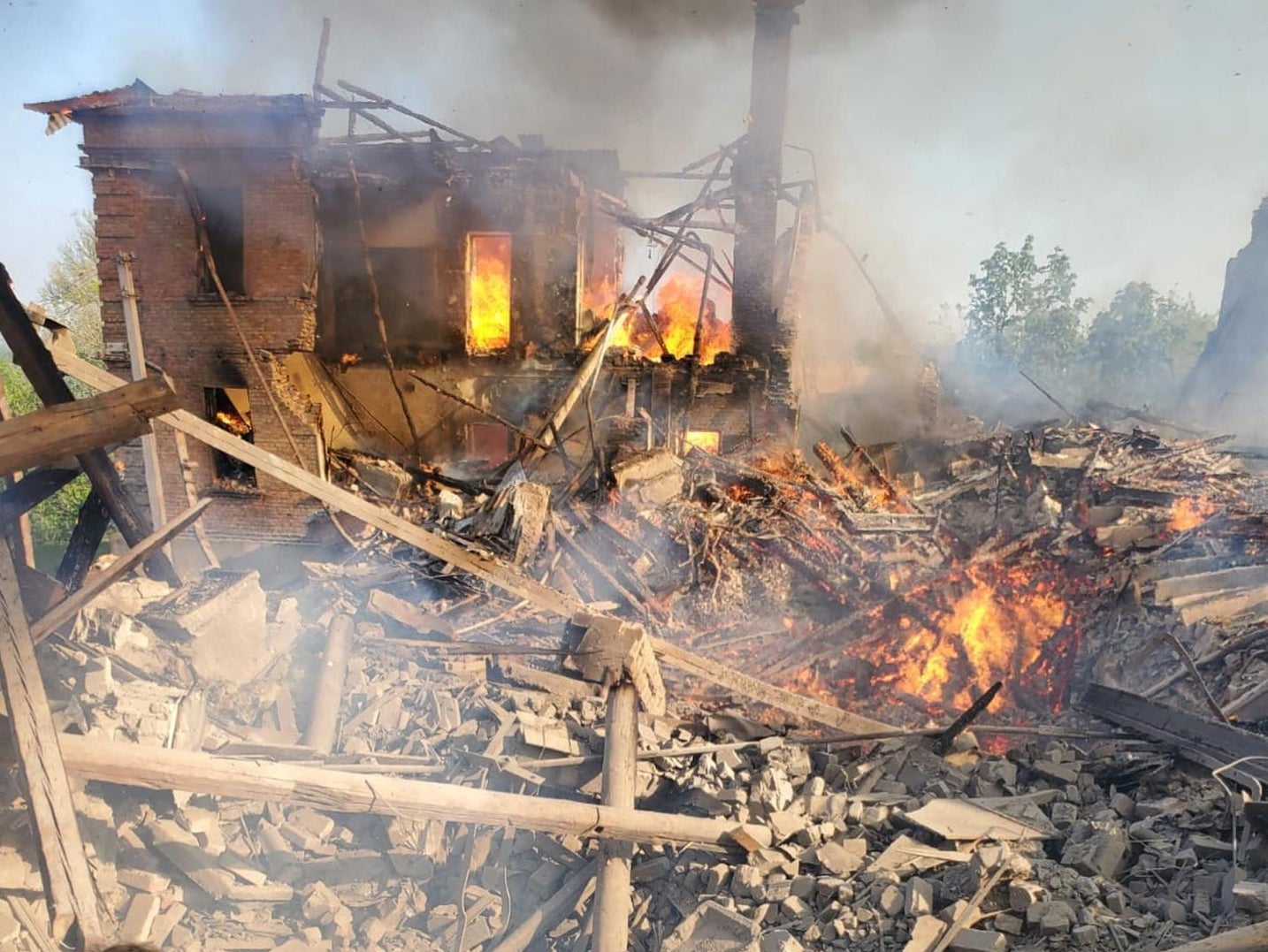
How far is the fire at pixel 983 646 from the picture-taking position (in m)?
8.63

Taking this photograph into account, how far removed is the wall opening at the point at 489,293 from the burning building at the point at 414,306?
4 cm

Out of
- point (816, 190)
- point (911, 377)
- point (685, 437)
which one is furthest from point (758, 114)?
point (911, 377)

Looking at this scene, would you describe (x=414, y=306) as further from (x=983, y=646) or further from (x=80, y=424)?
(x=80, y=424)

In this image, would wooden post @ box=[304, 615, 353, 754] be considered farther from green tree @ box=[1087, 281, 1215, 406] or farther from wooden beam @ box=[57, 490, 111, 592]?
green tree @ box=[1087, 281, 1215, 406]

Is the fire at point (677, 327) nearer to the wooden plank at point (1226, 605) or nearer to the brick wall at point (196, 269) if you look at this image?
the brick wall at point (196, 269)

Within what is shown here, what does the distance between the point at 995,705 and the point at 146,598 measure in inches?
321

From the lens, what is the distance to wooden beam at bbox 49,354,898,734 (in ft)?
18.4

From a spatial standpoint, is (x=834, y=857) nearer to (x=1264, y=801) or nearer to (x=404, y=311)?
(x=1264, y=801)

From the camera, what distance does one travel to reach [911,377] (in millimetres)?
22281

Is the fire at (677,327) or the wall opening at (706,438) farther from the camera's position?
the fire at (677,327)

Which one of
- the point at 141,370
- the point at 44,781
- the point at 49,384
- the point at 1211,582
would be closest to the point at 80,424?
the point at 44,781

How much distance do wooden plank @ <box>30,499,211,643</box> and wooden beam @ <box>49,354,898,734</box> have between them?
2.03ft

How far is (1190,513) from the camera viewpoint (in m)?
10.4

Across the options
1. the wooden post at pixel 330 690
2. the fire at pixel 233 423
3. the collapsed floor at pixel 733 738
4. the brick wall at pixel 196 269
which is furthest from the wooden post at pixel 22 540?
the fire at pixel 233 423
